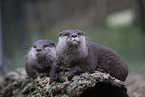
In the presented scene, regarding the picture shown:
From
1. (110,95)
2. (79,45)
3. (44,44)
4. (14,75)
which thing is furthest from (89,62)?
(14,75)

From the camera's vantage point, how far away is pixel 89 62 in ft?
6.93

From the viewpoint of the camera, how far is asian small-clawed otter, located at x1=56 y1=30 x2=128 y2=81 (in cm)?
203

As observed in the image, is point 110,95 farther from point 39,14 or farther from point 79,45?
point 39,14

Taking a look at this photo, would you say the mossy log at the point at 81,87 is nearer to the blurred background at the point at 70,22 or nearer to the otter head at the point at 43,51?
the otter head at the point at 43,51

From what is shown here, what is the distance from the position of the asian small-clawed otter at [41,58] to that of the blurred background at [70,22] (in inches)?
159

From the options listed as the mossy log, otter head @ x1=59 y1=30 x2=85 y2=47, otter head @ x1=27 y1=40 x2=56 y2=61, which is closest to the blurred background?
otter head @ x1=27 y1=40 x2=56 y2=61

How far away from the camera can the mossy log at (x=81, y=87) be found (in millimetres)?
1879

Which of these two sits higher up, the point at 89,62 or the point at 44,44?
the point at 44,44

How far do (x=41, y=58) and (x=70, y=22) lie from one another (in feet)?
16.3

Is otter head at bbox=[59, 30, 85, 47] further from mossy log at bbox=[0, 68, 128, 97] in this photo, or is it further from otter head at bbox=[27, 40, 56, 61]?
otter head at bbox=[27, 40, 56, 61]

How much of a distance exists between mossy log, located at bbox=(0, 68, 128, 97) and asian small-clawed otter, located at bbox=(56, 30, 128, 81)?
12 cm

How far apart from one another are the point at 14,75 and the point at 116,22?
180 inches

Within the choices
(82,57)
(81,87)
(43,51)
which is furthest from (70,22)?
(81,87)

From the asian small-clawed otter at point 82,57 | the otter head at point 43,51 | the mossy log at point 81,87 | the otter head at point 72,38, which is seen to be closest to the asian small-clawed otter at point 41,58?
the otter head at point 43,51
